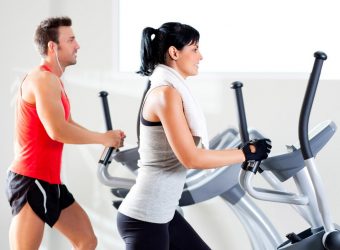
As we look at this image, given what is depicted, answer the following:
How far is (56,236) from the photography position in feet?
13.7

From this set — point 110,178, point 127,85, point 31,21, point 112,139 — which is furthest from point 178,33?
point 31,21

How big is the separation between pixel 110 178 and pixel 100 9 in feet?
4.10

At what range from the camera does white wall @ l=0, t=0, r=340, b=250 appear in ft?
11.7

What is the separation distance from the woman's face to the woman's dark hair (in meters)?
0.02

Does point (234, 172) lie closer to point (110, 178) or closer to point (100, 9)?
point (110, 178)

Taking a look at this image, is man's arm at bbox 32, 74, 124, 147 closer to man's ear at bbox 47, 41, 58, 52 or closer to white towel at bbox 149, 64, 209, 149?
man's ear at bbox 47, 41, 58, 52

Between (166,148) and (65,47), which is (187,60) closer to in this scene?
(166,148)

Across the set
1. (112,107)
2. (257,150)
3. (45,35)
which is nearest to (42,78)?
(45,35)

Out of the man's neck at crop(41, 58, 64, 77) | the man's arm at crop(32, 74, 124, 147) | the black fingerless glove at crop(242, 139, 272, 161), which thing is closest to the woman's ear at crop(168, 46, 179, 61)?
the black fingerless glove at crop(242, 139, 272, 161)

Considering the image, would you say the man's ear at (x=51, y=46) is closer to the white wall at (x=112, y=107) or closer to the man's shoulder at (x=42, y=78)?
the man's shoulder at (x=42, y=78)

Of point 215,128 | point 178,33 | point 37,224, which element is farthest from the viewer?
point 215,128

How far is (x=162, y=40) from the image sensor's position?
6.95 ft

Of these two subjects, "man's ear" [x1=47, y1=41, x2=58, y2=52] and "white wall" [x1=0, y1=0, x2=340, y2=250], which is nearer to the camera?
"man's ear" [x1=47, y1=41, x2=58, y2=52]

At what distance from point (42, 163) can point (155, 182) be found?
825mm
